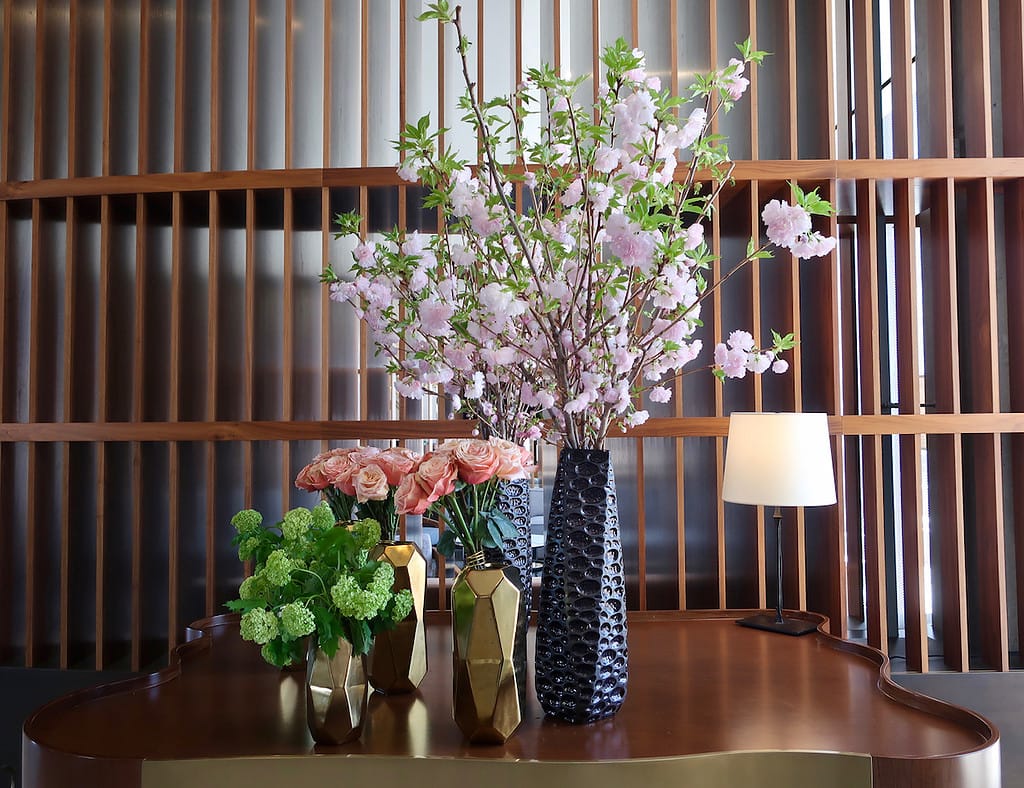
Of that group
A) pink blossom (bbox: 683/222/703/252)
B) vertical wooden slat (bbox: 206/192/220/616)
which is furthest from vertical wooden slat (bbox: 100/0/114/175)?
pink blossom (bbox: 683/222/703/252)

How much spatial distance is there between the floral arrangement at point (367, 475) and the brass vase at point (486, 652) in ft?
0.64

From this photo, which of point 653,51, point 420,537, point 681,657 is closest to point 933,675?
point 681,657

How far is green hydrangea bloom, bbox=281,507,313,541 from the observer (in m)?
1.11

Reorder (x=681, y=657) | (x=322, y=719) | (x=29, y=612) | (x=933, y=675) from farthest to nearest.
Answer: (x=29, y=612) < (x=933, y=675) < (x=681, y=657) < (x=322, y=719)

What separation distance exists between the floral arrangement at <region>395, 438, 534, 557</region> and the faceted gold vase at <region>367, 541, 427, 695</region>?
215 millimetres

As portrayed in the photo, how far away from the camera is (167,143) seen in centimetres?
250

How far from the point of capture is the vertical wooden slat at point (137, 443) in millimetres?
2182

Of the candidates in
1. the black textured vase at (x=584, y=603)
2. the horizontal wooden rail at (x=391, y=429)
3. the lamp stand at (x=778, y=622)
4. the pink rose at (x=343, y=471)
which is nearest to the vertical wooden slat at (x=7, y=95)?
the horizontal wooden rail at (x=391, y=429)

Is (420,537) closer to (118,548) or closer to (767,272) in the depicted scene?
(118,548)

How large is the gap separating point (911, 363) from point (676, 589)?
0.93m

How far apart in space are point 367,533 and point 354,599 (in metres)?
0.14

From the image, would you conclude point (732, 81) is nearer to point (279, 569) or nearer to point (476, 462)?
point (476, 462)

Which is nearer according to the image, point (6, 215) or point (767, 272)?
point (6, 215)

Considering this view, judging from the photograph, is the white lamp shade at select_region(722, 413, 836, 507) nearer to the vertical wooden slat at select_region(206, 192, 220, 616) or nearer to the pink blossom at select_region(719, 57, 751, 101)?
the pink blossom at select_region(719, 57, 751, 101)
